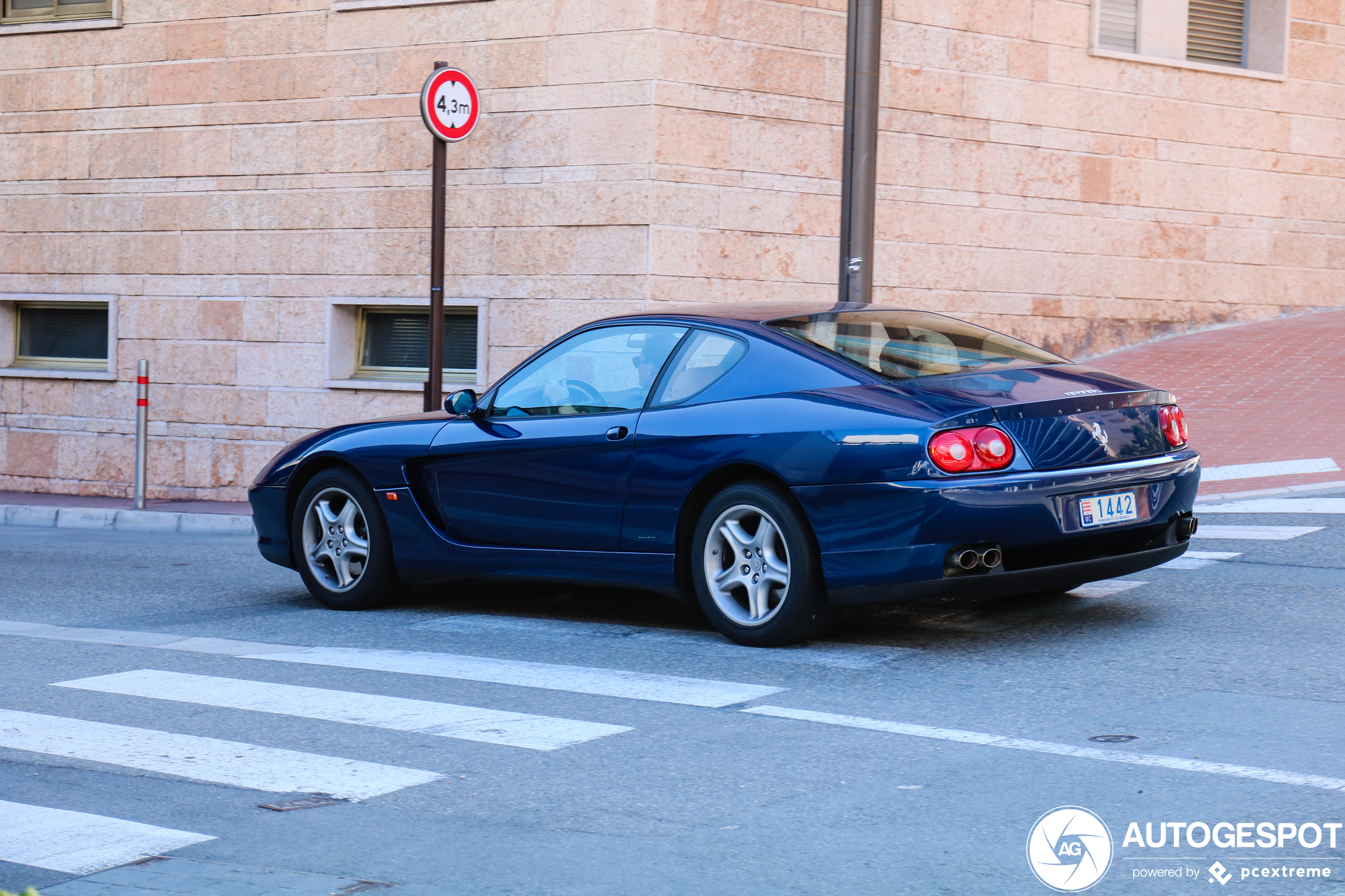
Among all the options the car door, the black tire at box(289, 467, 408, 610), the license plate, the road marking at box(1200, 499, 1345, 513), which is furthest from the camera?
the road marking at box(1200, 499, 1345, 513)

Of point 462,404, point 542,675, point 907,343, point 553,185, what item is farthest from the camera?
point 553,185

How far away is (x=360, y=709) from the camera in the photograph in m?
5.62

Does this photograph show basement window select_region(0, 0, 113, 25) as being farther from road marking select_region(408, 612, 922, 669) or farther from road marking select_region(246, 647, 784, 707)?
road marking select_region(246, 647, 784, 707)

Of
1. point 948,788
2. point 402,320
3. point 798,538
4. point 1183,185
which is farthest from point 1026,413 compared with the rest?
point 1183,185

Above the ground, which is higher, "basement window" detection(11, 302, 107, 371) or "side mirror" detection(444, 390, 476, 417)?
"basement window" detection(11, 302, 107, 371)

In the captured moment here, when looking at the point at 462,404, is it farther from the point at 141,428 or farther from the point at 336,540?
the point at 141,428

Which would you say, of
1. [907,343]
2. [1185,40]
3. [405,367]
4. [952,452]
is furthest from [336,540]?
[1185,40]

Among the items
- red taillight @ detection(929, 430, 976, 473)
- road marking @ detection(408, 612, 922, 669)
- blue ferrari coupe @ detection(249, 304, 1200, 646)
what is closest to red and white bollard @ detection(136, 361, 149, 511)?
blue ferrari coupe @ detection(249, 304, 1200, 646)

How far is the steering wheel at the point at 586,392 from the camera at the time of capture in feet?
23.1

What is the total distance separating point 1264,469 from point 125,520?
329 inches

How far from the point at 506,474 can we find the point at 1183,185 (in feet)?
34.4

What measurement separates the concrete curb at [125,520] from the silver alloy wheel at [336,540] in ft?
Result: 13.5

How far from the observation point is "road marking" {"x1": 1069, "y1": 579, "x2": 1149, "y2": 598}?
741cm

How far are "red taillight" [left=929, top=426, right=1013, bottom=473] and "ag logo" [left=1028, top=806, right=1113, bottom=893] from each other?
194cm
